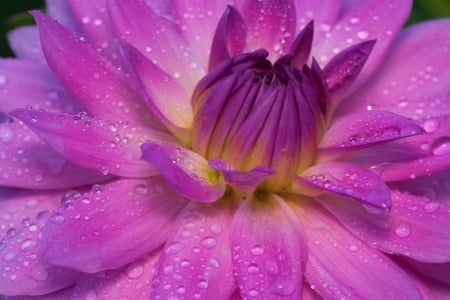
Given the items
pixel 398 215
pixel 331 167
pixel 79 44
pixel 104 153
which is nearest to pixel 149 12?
pixel 79 44

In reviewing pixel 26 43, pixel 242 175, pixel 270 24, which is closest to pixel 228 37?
pixel 270 24

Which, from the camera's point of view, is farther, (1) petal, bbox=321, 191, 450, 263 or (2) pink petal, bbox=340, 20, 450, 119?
(2) pink petal, bbox=340, 20, 450, 119

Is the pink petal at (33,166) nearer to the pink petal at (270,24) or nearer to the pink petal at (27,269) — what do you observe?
the pink petal at (27,269)

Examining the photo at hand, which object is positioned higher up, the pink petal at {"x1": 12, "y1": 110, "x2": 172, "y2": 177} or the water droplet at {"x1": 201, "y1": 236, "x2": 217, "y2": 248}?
the pink petal at {"x1": 12, "y1": 110, "x2": 172, "y2": 177}

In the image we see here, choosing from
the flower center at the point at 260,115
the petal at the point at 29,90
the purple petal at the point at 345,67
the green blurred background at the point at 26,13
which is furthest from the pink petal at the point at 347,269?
the green blurred background at the point at 26,13

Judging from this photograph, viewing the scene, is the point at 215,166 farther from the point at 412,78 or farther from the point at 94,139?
the point at 412,78

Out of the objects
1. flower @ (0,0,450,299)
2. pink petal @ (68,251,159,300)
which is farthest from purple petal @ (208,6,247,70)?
pink petal @ (68,251,159,300)

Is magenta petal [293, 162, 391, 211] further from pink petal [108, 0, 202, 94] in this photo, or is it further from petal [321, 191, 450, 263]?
pink petal [108, 0, 202, 94]
